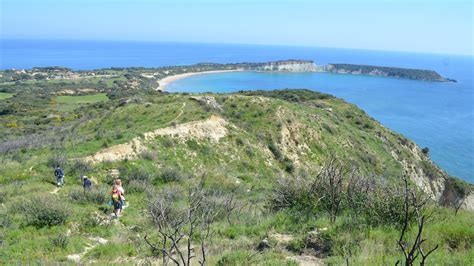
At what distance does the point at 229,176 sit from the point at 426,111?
3969 inches

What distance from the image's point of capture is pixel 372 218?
7316 millimetres

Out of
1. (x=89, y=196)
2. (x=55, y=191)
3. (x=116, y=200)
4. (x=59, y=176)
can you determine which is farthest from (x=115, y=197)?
(x=59, y=176)

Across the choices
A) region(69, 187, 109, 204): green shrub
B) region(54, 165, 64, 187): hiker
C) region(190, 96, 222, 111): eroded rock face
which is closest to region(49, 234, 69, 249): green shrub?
region(69, 187, 109, 204): green shrub

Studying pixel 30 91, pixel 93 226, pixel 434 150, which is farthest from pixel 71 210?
pixel 30 91

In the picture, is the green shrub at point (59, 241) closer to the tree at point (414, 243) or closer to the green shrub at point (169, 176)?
the tree at point (414, 243)

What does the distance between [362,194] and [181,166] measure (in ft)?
47.4

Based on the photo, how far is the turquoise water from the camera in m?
65.7

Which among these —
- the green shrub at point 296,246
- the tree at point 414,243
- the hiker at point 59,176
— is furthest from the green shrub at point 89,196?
the tree at point 414,243

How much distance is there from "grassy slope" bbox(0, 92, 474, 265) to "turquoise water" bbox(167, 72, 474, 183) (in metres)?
27.1

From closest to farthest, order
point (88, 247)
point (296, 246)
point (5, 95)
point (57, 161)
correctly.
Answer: point (296, 246), point (88, 247), point (57, 161), point (5, 95)

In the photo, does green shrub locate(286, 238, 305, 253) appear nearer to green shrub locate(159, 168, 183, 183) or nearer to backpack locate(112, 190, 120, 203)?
backpack locate(112, 190, 120, 203)

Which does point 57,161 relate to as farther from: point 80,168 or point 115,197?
point 115,197

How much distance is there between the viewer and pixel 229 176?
20219mm

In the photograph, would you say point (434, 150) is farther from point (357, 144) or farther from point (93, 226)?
point (93, 226)
